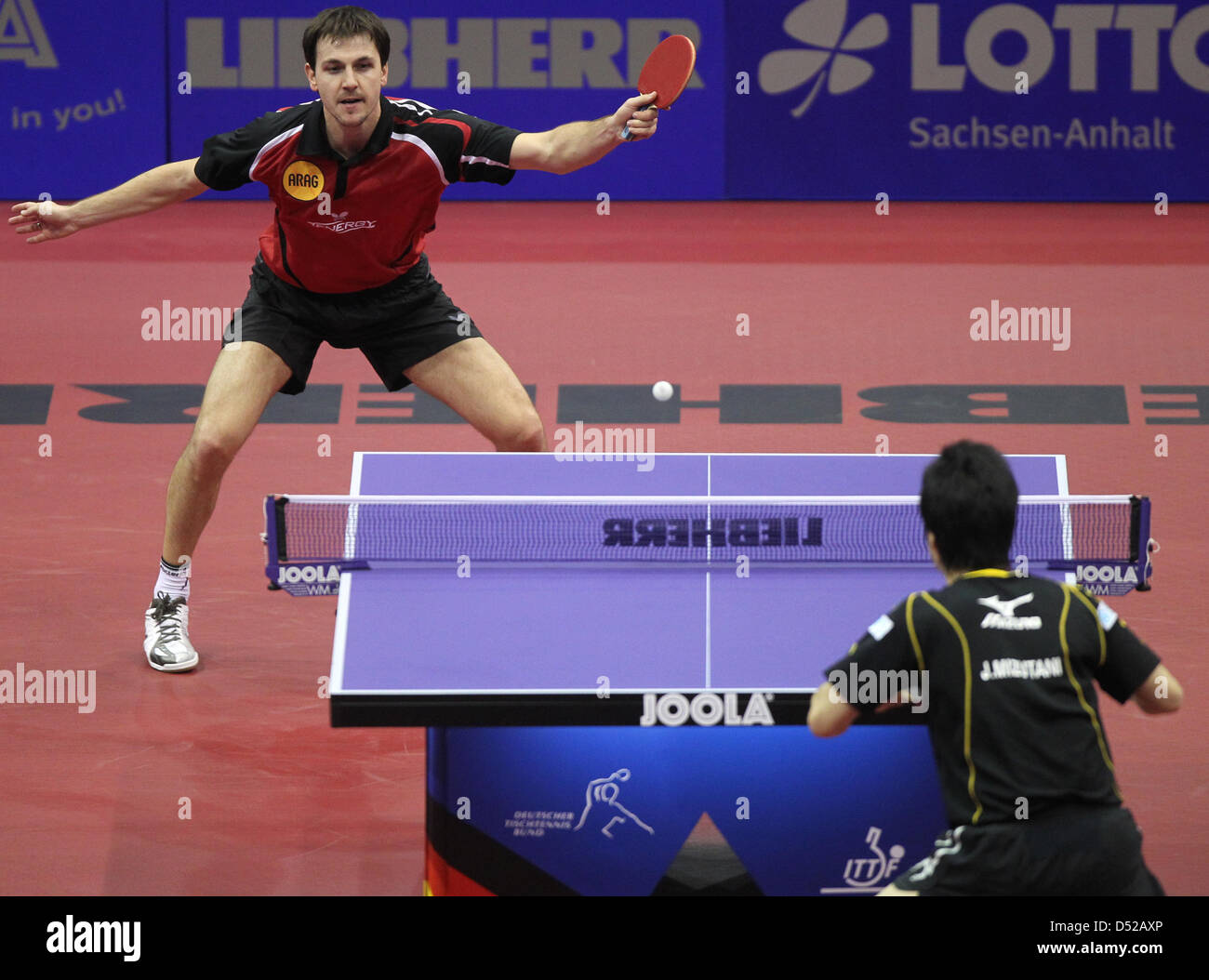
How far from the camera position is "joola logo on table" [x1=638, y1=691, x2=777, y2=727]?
346cm

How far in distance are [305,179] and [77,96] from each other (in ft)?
26.3

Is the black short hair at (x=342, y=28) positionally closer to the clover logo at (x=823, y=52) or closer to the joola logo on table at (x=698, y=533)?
the joola logo on table at (x=698, y=533)

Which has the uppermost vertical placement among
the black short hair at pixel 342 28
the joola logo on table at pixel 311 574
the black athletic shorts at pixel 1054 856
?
the black short hair at pixel 342 28

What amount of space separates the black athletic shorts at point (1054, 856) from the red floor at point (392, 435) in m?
1.41

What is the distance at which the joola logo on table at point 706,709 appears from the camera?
346cm

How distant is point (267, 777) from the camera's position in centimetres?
499

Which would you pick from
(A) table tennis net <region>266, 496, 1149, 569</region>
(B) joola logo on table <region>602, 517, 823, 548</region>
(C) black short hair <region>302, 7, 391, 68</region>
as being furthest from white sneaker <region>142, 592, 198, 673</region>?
(B) joola logo on table <region>602, 517, 823, 548</region>

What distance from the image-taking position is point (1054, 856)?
9.89 feet

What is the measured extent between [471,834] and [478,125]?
90.3 inches

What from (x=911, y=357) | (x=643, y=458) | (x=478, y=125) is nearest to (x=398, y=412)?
(x=911, y=357)

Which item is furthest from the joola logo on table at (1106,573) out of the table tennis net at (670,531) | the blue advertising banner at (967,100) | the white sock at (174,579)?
the blue advertising banner at (967,100)

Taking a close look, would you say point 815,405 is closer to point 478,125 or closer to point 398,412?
point 398,412
